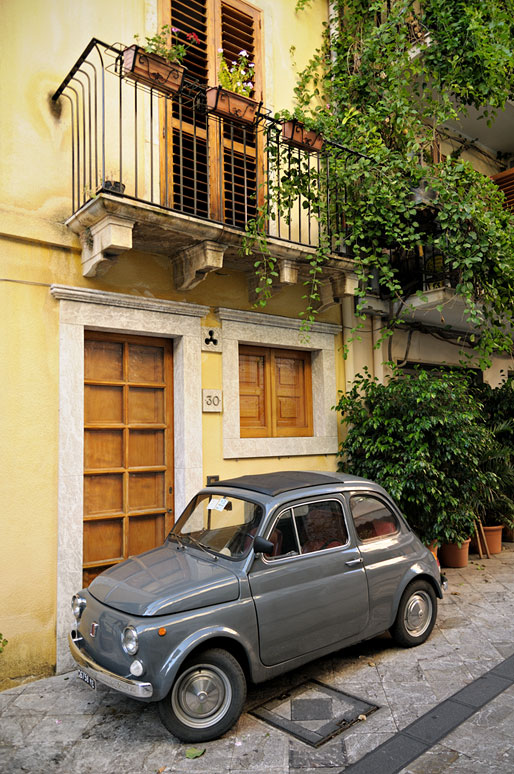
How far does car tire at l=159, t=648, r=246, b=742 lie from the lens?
3.52 metres

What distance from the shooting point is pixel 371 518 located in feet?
16.2

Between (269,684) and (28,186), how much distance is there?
4.90 metres

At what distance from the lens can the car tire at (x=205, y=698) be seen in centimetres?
352

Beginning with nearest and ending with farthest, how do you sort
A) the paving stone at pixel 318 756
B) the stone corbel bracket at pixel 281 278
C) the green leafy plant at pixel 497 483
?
the paving stone at pixel 318 756 → the stone corbel bracket at pixel 281 278 → the green leafy plant at pixel 497 483

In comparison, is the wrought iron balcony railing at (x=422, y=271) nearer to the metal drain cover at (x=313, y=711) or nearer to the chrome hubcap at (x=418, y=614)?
the chrome hubcap at (x=418, y=614)

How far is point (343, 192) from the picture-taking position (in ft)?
22.5

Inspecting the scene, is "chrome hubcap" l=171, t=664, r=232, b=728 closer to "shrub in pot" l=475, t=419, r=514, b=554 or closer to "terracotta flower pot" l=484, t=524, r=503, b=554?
"shrub in pot" l=475, t=419, r=514, b=554

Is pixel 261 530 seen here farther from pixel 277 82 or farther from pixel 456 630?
pixel 277 82

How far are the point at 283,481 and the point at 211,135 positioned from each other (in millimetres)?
4305

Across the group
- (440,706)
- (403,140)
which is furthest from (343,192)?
(440,706)

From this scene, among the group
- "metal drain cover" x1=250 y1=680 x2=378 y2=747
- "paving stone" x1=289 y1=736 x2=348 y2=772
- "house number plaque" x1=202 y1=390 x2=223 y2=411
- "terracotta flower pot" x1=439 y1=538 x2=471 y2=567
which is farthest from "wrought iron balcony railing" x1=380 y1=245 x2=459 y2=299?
"paving stone" x1=289 y1=736 x2=348 y2=772

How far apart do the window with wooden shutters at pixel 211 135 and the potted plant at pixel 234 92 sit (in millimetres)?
163

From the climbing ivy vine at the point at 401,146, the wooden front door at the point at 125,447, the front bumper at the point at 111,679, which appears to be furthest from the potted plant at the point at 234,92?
the front bumper at the point at 111,679

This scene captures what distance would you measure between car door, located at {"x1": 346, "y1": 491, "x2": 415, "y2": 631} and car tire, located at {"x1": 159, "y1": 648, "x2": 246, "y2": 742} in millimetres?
1460
